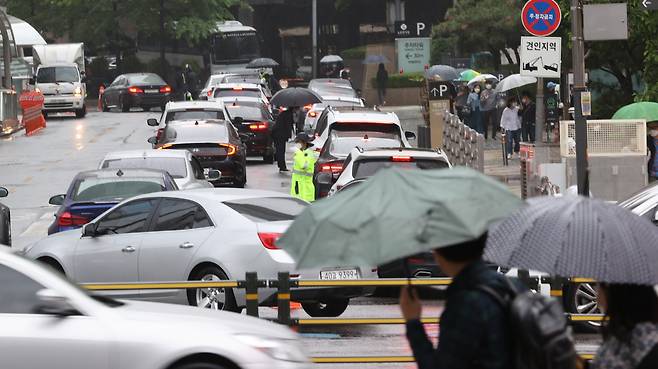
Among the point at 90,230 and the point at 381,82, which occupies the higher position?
the point at 90,230

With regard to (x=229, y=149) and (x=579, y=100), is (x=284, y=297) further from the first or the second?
(x=229, y=149)

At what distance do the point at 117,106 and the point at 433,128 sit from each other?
2471cm

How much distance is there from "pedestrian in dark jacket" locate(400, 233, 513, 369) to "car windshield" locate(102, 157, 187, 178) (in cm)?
1618

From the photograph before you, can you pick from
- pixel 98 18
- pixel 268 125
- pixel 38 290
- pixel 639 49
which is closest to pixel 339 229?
pixel 38 290

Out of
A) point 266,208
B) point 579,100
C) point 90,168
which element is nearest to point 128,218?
point 266,208

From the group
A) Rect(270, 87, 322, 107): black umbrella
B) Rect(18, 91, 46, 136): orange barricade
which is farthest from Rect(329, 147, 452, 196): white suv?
Rect(18, 91, 46, 136): orange barricade

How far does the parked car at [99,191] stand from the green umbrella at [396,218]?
12.1 metres

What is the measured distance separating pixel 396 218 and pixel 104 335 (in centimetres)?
317

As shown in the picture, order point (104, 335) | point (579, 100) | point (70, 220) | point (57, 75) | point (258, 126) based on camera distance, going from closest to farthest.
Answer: point (104, 335)
point (70, 220)
point (579, 100)
point (258, 126)
point (57, 75)

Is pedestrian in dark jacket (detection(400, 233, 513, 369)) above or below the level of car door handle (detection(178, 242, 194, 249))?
above

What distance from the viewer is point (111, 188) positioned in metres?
18.4

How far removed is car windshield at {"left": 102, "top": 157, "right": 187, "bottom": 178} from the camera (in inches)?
854

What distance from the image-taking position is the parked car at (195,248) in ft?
44.1

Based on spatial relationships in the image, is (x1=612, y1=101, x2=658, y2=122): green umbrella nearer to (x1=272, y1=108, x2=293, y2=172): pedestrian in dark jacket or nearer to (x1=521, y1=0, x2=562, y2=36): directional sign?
(x1=521, y1=0, x2=562, y2=36): directional sign
